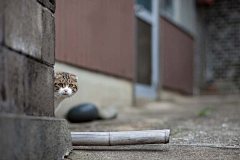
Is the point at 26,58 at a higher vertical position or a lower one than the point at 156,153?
higher

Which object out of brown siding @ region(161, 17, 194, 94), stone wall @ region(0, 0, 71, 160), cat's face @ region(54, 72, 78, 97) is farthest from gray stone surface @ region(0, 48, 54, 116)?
brown siding @ region(161, 17, 194, 94)

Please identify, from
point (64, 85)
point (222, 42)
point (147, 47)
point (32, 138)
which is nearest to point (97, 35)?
point (147, 47)

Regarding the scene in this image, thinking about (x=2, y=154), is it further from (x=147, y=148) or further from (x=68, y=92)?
(x=68, y=92)

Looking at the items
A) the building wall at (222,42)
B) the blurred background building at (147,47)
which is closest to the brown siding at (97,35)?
the blurred background building at (147,47)

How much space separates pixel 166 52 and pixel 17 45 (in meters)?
6.35

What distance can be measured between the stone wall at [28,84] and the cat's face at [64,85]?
723 mm

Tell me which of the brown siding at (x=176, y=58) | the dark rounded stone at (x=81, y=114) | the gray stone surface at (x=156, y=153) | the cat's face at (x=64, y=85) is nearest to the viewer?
the gray stone surface at (x=156, y=153)

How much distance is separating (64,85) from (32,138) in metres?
1.20

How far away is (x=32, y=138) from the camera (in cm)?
162

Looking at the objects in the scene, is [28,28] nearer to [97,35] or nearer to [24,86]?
[24,86]

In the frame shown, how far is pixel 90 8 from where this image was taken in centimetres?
500

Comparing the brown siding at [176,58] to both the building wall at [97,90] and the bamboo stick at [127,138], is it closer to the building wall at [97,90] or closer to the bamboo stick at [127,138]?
the building wall at [97,90]

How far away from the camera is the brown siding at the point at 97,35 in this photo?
4.32m

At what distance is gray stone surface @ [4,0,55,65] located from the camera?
4.93 ft
